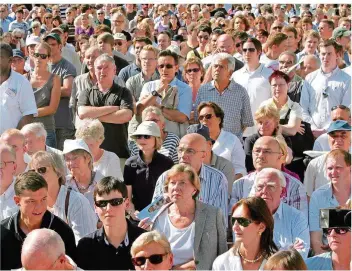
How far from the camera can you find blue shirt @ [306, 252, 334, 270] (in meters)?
5.74

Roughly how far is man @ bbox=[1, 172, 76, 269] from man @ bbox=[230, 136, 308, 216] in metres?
1.70

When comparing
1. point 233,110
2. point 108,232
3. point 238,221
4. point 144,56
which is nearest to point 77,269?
point 108,232

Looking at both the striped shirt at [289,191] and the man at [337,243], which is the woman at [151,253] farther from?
the striped shirt at [289,191]

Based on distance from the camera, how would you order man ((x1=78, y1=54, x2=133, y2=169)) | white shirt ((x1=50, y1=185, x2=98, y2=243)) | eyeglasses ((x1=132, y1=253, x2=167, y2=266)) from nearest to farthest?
eyeglasses ((x1=132, y1=253, x2=167, y2=266)) < white shirt ((x1=50, y1=185, x2=98, y2=243)) < man ((x1=78, y1=54, x2=133, y2=169))

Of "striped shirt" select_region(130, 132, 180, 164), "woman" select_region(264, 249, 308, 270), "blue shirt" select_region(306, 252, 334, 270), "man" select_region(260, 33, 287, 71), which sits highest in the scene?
"man" select_region(260, 33, 287, 71)

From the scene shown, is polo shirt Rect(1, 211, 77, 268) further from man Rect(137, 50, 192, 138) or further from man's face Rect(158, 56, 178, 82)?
man's face Rect(158, 56, 178, 82)

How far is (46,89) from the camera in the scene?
380 inches

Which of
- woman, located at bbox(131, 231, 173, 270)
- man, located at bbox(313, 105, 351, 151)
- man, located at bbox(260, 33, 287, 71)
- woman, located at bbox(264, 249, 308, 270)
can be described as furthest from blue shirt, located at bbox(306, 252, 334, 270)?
man, located at bbox(260, 33, 287, 71)

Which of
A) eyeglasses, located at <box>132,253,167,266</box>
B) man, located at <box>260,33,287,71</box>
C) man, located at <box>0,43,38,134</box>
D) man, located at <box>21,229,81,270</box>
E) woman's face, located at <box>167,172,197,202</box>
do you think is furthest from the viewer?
man, located at <box>260,33,287,71</box>

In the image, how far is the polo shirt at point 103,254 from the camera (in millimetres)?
5953

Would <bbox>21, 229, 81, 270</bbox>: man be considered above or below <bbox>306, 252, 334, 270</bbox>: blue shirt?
above

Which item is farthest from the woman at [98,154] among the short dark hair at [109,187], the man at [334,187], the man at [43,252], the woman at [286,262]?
the woman at [286,262]

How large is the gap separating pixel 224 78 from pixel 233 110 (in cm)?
37

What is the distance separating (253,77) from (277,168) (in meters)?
2.92
